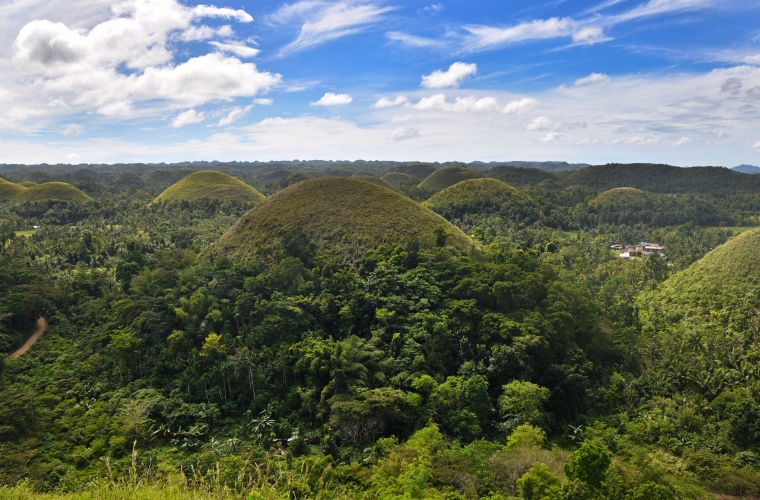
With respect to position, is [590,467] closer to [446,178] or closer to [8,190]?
[446,178]

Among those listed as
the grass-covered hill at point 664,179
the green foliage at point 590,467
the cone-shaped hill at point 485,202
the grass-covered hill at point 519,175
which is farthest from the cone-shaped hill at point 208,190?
the grass-covered hill at point 664,179

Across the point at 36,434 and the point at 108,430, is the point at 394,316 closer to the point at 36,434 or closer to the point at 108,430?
the point at 108,430

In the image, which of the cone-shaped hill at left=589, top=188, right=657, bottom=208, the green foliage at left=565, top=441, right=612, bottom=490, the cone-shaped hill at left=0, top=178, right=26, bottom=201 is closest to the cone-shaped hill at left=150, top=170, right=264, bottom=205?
the cone-shaped hill at left=0, top=178, right=26, bottom=201

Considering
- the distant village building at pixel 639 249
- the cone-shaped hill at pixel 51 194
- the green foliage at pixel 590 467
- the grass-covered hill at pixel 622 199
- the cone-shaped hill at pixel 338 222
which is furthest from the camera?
the cone-shaped hill at pixel 51 194

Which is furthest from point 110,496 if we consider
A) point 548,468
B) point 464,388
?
point 464,388

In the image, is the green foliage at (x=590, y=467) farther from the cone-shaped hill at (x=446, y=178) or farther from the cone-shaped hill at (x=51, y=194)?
the cone-shaped hill at (x=446, y=178)
